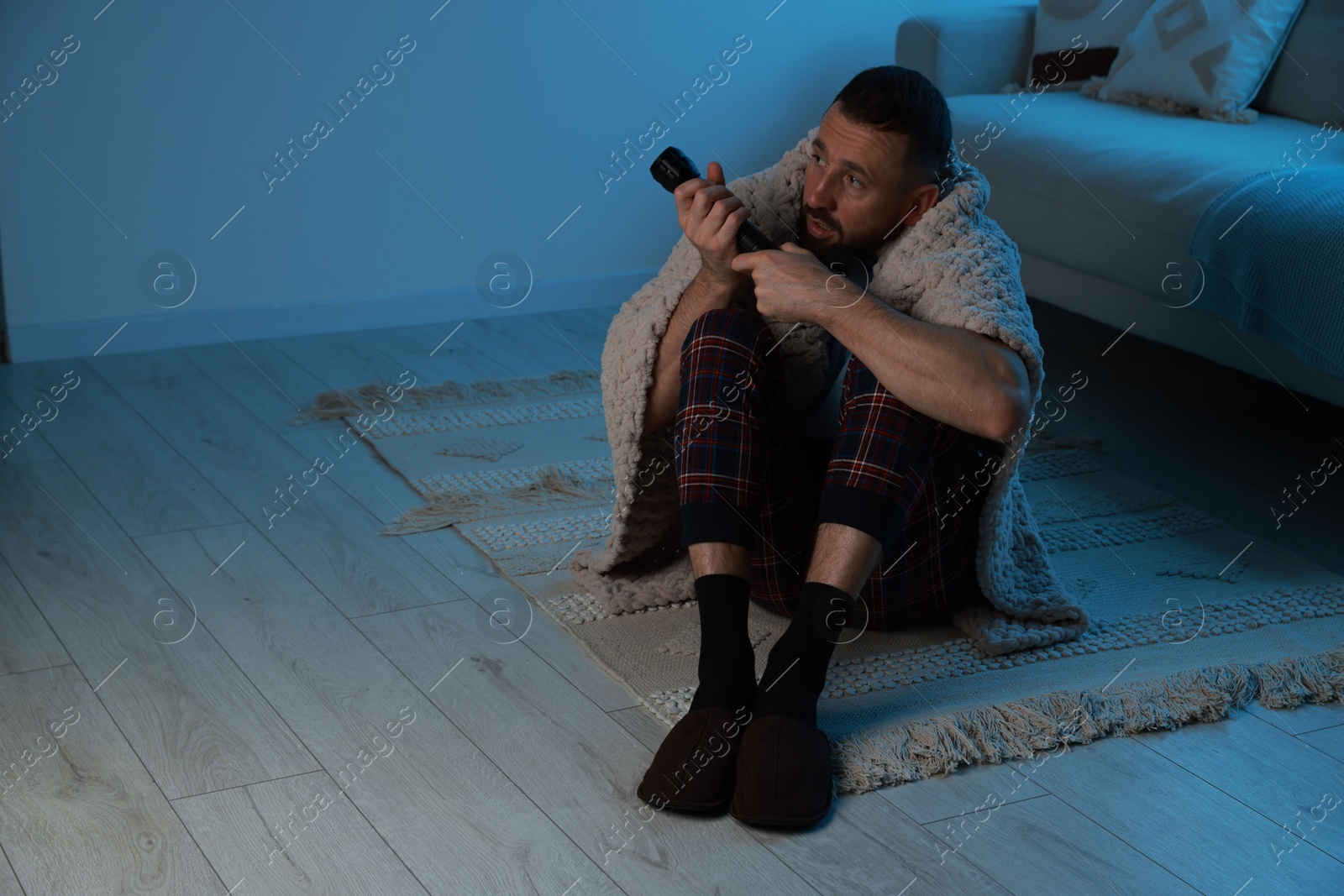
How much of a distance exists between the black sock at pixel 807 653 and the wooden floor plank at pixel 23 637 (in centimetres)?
72

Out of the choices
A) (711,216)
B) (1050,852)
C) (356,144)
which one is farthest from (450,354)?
(1050,852)

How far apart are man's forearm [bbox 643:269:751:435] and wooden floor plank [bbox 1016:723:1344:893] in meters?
0.51

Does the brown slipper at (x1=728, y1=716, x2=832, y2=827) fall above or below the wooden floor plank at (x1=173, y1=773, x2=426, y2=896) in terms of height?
below

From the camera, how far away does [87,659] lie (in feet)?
4.35

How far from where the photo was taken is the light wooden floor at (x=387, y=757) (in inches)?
40.9

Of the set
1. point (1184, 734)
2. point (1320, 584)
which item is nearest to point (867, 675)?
point (1184, 734)

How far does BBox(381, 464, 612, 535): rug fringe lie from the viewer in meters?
1.71

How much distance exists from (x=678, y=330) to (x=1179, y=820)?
652 millimetres

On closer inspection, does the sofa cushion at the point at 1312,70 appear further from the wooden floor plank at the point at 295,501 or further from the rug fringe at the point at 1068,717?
the wooden floor plank at the point at 295,501

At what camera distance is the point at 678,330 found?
4.38 ft

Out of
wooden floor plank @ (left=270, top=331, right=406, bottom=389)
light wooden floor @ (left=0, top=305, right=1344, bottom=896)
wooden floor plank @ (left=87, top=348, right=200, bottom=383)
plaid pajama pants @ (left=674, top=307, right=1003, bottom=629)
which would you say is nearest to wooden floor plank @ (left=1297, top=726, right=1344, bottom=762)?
light wooden floor @ (left=0, top=305, right=1344, bottom=896)

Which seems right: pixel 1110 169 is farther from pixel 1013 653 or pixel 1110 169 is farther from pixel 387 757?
pixel 387 757

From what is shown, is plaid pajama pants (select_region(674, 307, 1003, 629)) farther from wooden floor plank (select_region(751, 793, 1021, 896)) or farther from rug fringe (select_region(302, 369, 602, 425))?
rug fringe (select_region(302, 369, 602, 425))

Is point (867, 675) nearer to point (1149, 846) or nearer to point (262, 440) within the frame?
point (1149, 846)
